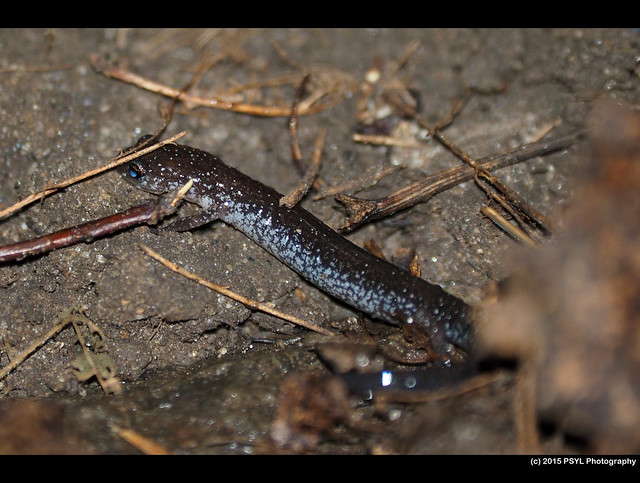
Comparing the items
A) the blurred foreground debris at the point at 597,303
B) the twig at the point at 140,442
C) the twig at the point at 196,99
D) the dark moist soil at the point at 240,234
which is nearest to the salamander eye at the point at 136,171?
the dark moist soil at the point at 240,234

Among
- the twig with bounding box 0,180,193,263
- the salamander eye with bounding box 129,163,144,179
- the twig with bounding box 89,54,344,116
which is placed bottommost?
the twig with bounding box 0,180,193,263

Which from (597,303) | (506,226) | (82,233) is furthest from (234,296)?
(597,303)

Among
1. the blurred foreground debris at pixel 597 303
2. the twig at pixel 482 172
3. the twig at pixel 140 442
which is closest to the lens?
the blurred foreground debris at pixel 597 303

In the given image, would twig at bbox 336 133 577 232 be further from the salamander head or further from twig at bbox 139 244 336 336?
the salamander head

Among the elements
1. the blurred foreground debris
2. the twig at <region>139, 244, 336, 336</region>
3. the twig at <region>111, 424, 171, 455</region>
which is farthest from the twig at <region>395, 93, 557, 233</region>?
the twig at <region>111, 424, 171, 455</region>

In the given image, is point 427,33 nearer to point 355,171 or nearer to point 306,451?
point 355,171

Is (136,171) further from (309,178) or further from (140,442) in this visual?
(140,442)

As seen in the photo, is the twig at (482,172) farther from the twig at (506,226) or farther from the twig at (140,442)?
the twig at (140,442)
